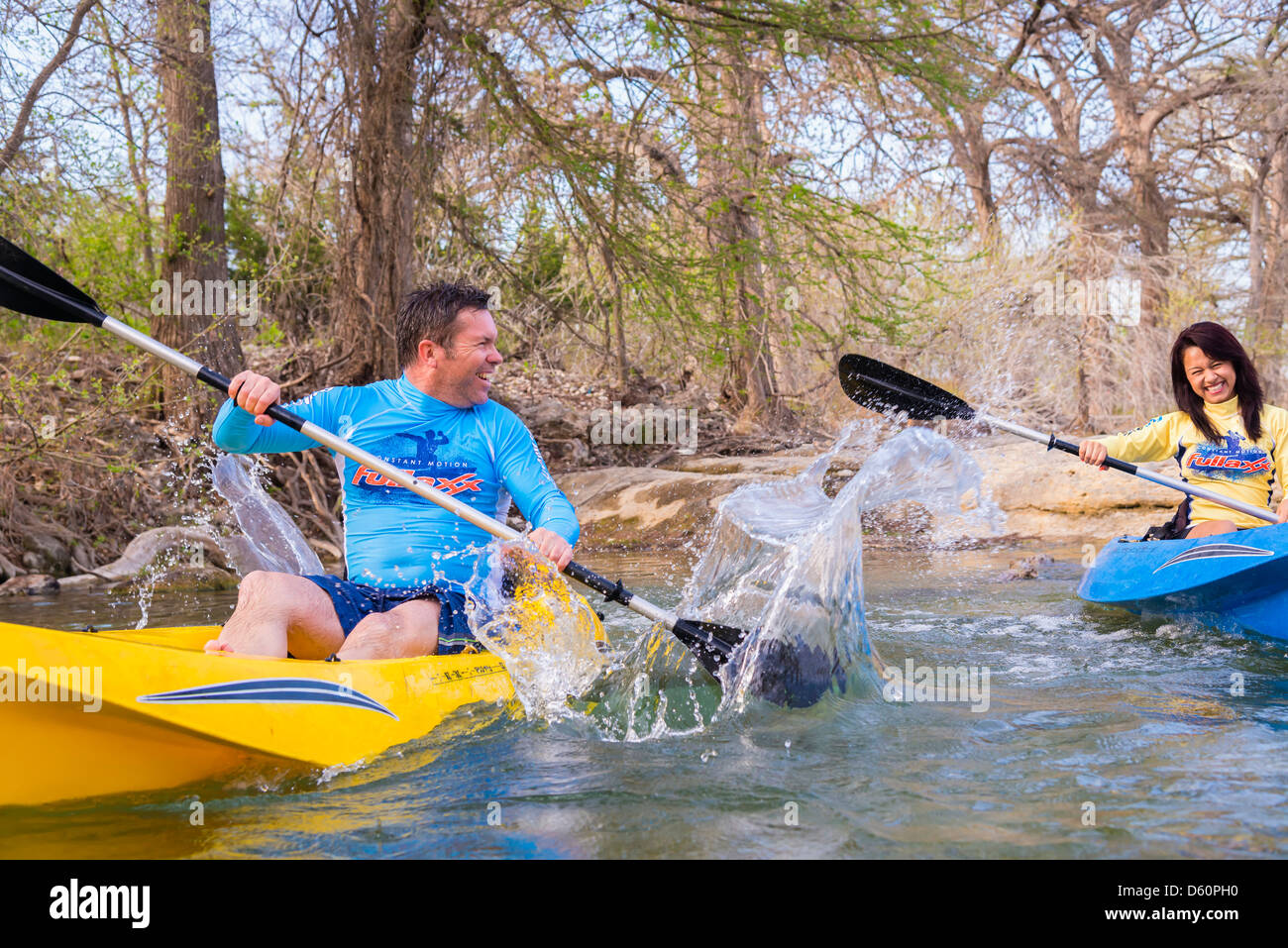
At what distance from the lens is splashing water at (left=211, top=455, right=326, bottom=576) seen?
4.11m

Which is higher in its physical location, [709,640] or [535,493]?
[535,493]

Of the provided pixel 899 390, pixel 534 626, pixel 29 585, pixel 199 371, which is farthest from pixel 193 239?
pixel 534 626

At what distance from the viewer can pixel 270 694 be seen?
8.68ft

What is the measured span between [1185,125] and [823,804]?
15121 mm

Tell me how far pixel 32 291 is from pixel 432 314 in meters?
1.35

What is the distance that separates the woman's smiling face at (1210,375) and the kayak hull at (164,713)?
3.73 meters

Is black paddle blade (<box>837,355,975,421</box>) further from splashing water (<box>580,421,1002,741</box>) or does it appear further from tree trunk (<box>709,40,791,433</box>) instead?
tree trunk (<box>709,40,791,433</box>)

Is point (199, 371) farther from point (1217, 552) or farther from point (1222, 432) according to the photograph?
point (1222, 432)

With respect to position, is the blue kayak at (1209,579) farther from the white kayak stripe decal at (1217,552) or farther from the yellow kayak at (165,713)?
the yellow kayak at (165,713)

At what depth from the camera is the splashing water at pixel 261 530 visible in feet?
13.5

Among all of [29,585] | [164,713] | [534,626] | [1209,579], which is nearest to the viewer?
[164,713]

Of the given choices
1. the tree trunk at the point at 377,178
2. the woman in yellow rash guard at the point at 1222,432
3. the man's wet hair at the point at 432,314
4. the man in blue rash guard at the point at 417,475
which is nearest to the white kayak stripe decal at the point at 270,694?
the man in blue rash guard at the point at 417,475
